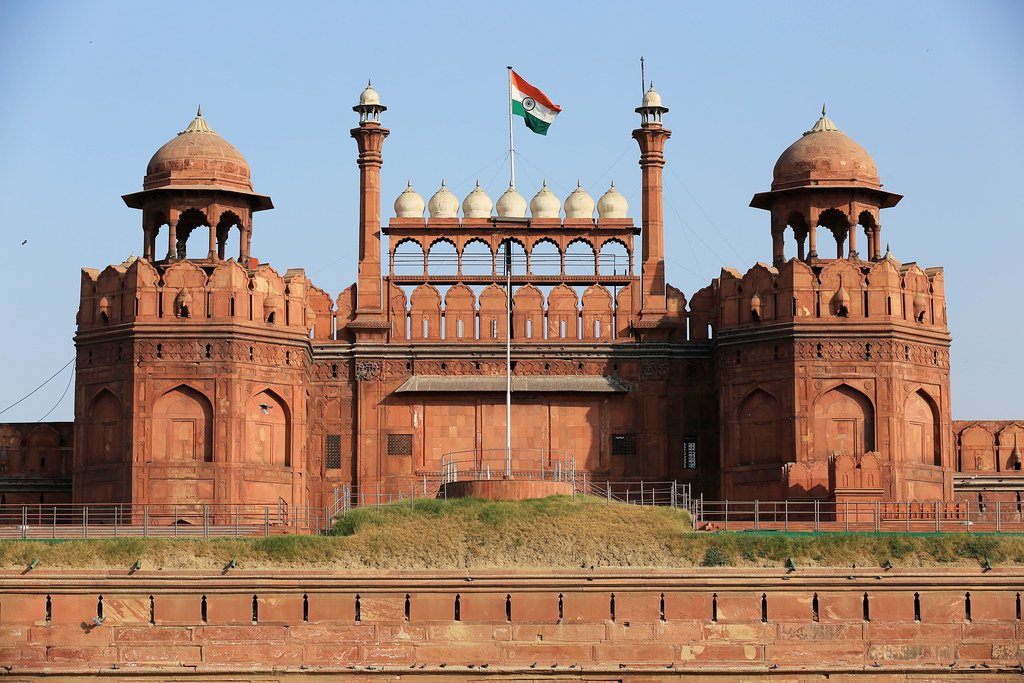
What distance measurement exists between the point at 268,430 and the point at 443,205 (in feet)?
28.3

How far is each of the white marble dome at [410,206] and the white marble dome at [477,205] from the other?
120 cm

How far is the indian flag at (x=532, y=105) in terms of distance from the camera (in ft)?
203

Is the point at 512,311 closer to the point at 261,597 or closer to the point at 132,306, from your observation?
the point at 132,306

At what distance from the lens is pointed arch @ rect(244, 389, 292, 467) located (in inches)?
2298

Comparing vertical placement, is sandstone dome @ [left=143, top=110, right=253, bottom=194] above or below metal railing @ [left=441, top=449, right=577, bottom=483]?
above

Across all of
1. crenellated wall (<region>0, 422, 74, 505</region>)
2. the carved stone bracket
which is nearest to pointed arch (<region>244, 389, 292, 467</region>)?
the carved stone bracket

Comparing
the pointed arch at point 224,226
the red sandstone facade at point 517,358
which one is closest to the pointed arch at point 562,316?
the red sandstone facade at point 517,358

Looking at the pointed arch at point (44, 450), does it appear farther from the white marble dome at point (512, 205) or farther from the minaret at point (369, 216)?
the white marble dome at point (512, 205)

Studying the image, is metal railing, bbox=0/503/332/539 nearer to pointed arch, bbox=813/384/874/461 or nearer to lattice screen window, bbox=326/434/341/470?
lattice screen window, bbox=326/434/341/470

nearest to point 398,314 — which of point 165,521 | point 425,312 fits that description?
point 425,312

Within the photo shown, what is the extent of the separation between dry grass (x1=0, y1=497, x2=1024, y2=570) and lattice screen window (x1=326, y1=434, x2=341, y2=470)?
8.15 m

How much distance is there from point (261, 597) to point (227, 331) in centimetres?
976

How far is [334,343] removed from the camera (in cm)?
6194

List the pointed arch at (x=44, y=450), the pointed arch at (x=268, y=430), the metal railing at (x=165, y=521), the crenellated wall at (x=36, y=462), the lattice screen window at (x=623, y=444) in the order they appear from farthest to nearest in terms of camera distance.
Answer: the pointed arch at (x=44, y=450), the crenellated wall at (x=36, y=462), the lattice screen window at (x=623, y=444), the pointed arch at (x=268, y=430), the metal railing at (x=165, y=521)
